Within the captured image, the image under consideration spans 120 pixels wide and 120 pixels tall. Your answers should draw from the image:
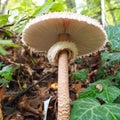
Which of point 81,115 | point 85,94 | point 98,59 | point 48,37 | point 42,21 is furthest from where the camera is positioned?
point 98,59

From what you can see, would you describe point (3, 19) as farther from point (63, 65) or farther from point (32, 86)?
point (63, 65)

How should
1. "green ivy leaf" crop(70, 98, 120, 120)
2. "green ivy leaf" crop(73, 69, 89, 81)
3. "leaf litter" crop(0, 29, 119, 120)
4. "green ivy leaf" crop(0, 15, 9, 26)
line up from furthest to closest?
"green ivy leaf" crop(0, 15, 9, 26), "green ivy leaf" crop(73, 69, 89, 81), "leaf litter" crop(0, 29, 119, 120), "green ivy leaf" crop(70, 98, 120, 120)

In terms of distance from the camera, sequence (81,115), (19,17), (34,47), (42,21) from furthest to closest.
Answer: (19,17), (34,47), (42,21), (81,115)

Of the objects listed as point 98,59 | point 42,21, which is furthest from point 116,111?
point 98,59

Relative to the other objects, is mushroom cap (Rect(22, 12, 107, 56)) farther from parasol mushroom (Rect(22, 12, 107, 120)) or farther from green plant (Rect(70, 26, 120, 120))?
green plant (Rect(70, 26, 120, 120))

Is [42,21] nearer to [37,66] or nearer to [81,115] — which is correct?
[81,115]

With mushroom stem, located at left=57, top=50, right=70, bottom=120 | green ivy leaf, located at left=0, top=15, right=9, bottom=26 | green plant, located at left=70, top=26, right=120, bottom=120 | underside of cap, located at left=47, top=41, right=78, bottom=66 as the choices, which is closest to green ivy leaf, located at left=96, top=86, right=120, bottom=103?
green plant, located at left=70, top=26, right=120, bottom=120
